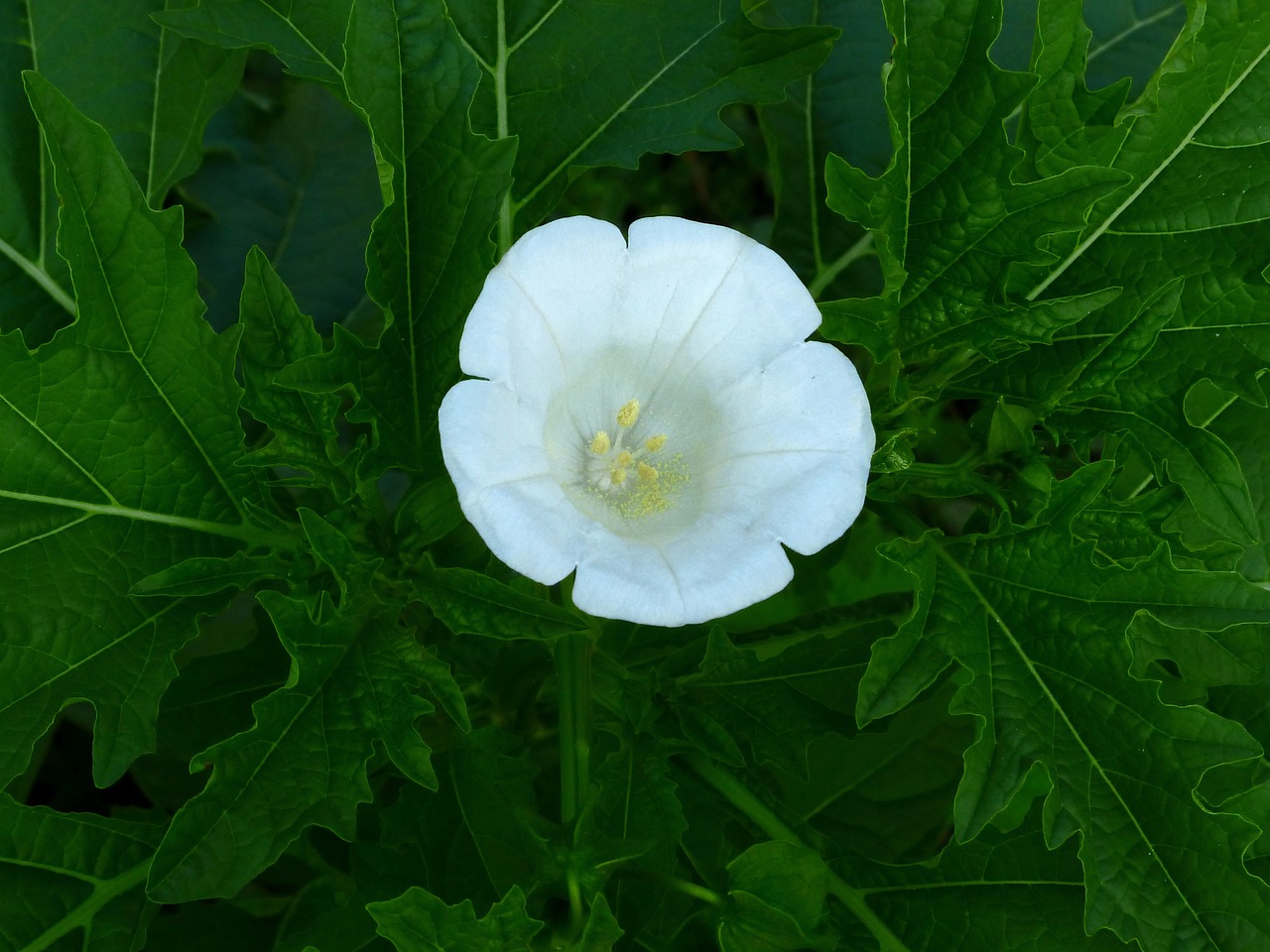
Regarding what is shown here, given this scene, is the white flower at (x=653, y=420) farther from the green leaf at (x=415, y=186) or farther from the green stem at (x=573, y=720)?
the green stem at (x=573, y=720)

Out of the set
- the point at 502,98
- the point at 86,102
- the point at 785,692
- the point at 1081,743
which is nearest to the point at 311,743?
the point at 785,692

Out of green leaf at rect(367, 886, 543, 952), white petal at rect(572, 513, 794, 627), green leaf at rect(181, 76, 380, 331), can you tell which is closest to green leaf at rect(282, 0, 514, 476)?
white petal at rect(572, 513, 794, 627)

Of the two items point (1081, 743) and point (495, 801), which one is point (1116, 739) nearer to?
point (1081, 743)

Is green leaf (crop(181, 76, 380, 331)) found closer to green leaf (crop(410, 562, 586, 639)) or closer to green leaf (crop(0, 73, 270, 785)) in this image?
green leaf (crop(0, 73, 270, 785))

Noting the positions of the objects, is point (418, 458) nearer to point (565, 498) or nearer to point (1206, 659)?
point (565, 498)

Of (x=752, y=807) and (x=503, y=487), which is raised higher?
(x=503, y=487)

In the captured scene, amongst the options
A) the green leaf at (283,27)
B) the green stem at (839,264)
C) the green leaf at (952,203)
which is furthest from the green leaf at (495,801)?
the green stem at (839,264)

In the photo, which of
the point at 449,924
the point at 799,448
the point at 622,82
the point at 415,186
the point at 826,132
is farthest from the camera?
the point at 826,132

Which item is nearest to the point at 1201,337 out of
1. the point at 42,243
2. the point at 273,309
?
the point at 273,309
